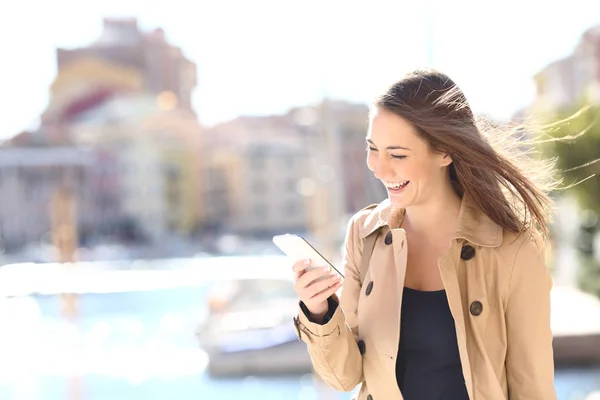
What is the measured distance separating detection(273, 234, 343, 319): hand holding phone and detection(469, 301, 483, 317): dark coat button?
0.52 ft

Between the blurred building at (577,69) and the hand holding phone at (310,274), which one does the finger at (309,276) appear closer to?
the hand holding phone at (310,274)

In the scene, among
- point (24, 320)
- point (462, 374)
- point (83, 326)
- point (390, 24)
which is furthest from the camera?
point (24, 320)

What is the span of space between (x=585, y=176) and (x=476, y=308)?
13.1 feet

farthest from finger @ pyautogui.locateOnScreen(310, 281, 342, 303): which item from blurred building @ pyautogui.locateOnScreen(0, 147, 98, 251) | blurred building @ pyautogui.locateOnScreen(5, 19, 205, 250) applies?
blurred building @ pyautogui.locateOnScreen(0, 147, 98, 251)

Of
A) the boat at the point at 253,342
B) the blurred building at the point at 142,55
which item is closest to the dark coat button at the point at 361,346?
the boat at the point at 253,342

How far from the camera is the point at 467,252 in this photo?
2.97 feet

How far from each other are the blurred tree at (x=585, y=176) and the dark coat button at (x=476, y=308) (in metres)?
2.72

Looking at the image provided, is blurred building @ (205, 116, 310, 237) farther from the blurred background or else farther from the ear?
the ear

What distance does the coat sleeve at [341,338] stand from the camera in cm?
90

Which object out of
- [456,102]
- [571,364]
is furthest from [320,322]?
[571,364]

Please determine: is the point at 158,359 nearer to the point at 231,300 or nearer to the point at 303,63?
the point at 231,300

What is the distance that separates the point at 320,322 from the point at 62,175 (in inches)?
978

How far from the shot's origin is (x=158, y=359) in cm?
990

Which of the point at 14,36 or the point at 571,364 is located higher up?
the point at 14,36
